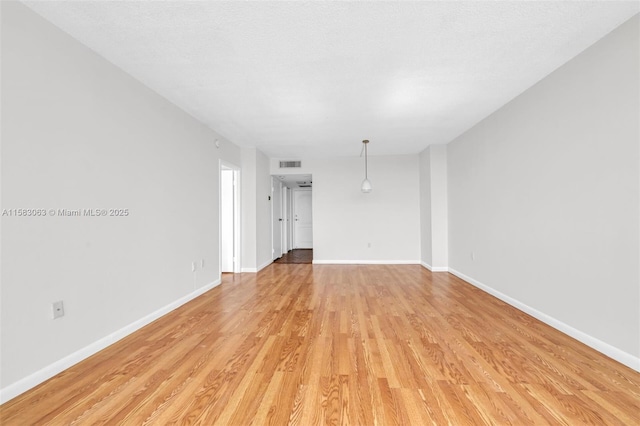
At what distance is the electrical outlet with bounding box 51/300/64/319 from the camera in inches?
71.5

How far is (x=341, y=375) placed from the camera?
5.72 feet

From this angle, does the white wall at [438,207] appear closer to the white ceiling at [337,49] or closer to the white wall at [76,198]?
the white ceiling at [337,49]

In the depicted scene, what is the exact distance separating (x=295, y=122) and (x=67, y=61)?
239 centimetres

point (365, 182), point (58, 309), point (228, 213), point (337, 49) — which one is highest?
point (337, 49)

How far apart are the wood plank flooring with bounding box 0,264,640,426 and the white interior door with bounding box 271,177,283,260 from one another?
3.66 metres

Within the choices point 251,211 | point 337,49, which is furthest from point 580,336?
point 251,211

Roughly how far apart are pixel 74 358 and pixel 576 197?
4.13 m

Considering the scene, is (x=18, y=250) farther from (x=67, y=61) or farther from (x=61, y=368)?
(x=67, y=61)

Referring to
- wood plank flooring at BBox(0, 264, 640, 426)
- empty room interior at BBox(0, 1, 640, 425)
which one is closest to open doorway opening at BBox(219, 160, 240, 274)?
empty room interior at BBox(0, 1, 640, 425)

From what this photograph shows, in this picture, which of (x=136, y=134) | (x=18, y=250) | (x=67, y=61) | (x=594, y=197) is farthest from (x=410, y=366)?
(x=67, y=61)

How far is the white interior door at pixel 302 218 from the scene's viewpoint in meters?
9.62

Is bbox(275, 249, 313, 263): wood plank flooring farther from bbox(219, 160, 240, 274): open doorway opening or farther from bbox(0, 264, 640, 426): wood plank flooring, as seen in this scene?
bbox(0, 264, 640, 426): wood plank flooring

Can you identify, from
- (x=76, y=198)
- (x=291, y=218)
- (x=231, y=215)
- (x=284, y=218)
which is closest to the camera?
(x=76, y=198)

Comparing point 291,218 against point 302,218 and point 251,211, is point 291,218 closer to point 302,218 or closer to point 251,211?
point 302,218
